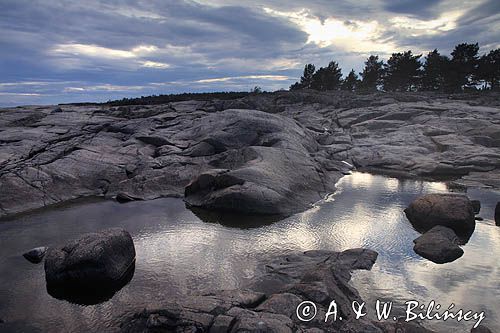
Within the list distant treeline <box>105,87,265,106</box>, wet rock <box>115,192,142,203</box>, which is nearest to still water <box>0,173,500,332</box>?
wet rock <box>115,192,142,203</box>

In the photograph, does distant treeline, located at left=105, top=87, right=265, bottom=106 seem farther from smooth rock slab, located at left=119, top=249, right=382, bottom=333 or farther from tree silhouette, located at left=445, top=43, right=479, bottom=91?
smooth rock slab, located at left=119, top=249, right=382, bottom=333

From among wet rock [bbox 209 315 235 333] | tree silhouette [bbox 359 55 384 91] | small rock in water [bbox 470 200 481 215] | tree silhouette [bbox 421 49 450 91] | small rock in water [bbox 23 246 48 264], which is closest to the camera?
wet rock [bbox 209 315 235 333]

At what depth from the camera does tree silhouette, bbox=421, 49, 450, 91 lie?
79.8 metres

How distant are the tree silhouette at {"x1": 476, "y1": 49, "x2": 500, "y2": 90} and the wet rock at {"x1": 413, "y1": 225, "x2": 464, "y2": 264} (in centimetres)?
7528

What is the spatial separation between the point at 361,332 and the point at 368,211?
14.7 m

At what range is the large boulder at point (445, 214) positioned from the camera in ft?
61.7

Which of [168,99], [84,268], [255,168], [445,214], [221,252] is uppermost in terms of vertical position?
[168,99]

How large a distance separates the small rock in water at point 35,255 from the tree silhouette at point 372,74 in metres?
88.9

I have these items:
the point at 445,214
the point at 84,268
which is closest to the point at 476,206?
the point at 445,214

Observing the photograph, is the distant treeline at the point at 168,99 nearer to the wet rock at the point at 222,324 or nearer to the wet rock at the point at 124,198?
the wet rock at the point at 124,198

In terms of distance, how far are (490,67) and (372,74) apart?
25.6 metres

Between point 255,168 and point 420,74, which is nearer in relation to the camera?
point 255,168

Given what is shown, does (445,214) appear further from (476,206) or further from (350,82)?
(350,82)

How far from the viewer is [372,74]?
9119 cm
